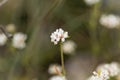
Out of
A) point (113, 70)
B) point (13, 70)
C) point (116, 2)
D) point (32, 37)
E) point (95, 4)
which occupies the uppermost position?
point (116, 2)

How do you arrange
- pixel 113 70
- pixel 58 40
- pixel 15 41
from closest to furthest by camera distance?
pixel 58 40, pixel 113 70, pixel 15 41

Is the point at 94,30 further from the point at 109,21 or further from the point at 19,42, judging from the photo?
the point at 19,42

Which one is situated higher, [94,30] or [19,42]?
[94,30]

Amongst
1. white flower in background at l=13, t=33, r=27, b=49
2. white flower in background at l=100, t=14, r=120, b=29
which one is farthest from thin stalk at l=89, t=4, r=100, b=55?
white flower in background at l=13, t=33, r=27, b=49

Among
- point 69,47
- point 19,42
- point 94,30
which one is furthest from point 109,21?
point 19,42

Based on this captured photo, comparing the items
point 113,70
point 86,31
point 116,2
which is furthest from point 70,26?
point 113,70

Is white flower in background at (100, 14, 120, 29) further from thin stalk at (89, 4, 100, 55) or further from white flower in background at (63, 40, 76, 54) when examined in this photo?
white flower in background at (63, 40, 76, 54)

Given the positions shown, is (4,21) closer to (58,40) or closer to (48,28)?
(48,28)

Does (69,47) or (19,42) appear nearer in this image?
(19,42)

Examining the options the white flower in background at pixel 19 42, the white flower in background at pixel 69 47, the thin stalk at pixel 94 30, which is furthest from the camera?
the white flower in background at pixel 69 47

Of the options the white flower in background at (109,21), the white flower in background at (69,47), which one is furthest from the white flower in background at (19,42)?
the white flower in background at (109,21)

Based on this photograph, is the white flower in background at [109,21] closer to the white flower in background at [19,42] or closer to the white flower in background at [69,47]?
the white flower in background at [69,47]
